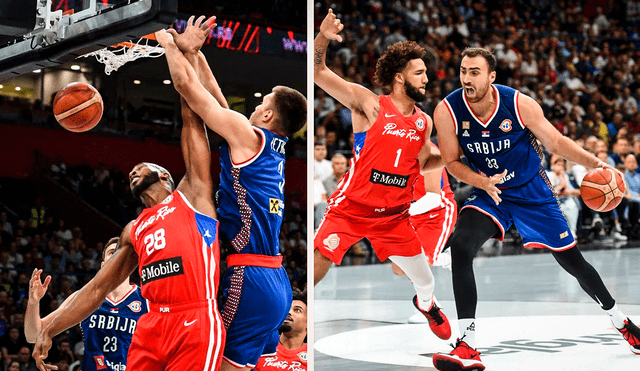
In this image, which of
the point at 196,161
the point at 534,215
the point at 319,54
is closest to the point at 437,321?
the point at 534,215

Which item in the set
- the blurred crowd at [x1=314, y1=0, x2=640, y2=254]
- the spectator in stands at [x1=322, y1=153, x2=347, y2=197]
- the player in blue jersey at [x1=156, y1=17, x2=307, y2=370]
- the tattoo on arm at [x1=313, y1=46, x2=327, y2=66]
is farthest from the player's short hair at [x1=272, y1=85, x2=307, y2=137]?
the spectator in stands at [x1=322, y1=153, x2=347, y2=197]

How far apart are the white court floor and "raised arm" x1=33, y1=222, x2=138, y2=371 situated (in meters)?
1.67

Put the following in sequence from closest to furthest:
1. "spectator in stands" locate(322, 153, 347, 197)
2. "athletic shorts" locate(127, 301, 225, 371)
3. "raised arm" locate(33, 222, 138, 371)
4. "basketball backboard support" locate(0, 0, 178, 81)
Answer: "basketball backboard support" locate(0, 0, 178, 81) < "athletic shorts" locate(127, 301, 225, 371) < "raised arm" locate(33, 222, 138, 371) < "spectator in stands" locate(322, 153, 347, 197)

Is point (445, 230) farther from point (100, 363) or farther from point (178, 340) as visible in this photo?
point (178, 340)

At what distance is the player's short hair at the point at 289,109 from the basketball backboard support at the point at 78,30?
0.81 metres

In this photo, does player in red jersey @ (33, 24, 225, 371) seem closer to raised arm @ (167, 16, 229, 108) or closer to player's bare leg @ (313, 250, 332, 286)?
raised arm @ (167, 16, 229, 108)

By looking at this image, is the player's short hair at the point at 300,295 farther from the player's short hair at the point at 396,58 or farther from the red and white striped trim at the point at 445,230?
the red and white striped trim at the point at 445,230

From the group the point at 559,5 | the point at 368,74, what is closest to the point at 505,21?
the point at 559,5

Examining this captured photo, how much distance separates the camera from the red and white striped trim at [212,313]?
3.75m

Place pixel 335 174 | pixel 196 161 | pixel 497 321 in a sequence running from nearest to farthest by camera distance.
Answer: pixel 196 161
pixel 497 321
pixel 335 174

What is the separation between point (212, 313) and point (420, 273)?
221 cm

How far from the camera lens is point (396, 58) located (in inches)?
220

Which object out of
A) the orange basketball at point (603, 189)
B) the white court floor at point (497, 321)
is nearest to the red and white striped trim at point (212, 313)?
the white court floor at point (497, 321)

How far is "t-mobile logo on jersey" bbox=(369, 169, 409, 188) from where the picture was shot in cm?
548
